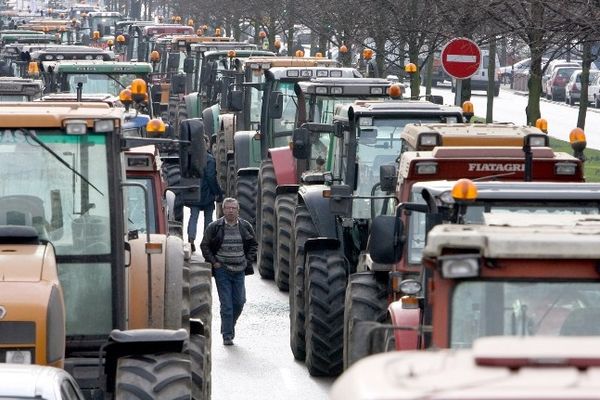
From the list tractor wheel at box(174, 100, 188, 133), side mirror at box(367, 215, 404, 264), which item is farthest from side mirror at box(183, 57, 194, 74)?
side mirror at box(367, 215, 404, 264)

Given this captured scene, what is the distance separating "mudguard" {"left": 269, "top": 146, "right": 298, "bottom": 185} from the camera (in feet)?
71.9

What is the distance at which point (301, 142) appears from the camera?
Answer: 19.8m

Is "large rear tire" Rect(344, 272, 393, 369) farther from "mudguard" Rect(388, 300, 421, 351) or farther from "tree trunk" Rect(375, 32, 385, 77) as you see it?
"tree trunk" Rect(375, 32, 385, 77)

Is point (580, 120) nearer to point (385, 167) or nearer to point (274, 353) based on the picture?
point (274, 353)

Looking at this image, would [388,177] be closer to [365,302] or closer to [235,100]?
[365,302]

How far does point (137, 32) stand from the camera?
54844 mm

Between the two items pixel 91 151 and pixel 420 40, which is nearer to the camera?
pixel 91 151

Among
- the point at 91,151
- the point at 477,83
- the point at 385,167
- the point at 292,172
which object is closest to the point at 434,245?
the point at 91,151

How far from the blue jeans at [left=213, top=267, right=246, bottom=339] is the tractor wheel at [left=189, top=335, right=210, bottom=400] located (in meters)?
5.99

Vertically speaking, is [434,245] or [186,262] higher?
[434,245]

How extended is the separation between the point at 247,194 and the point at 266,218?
2.44 metres

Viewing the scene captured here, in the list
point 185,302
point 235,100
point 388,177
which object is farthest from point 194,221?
point 185,302

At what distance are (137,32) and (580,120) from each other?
2522cm

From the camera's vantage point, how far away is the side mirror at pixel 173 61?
4082 cm
